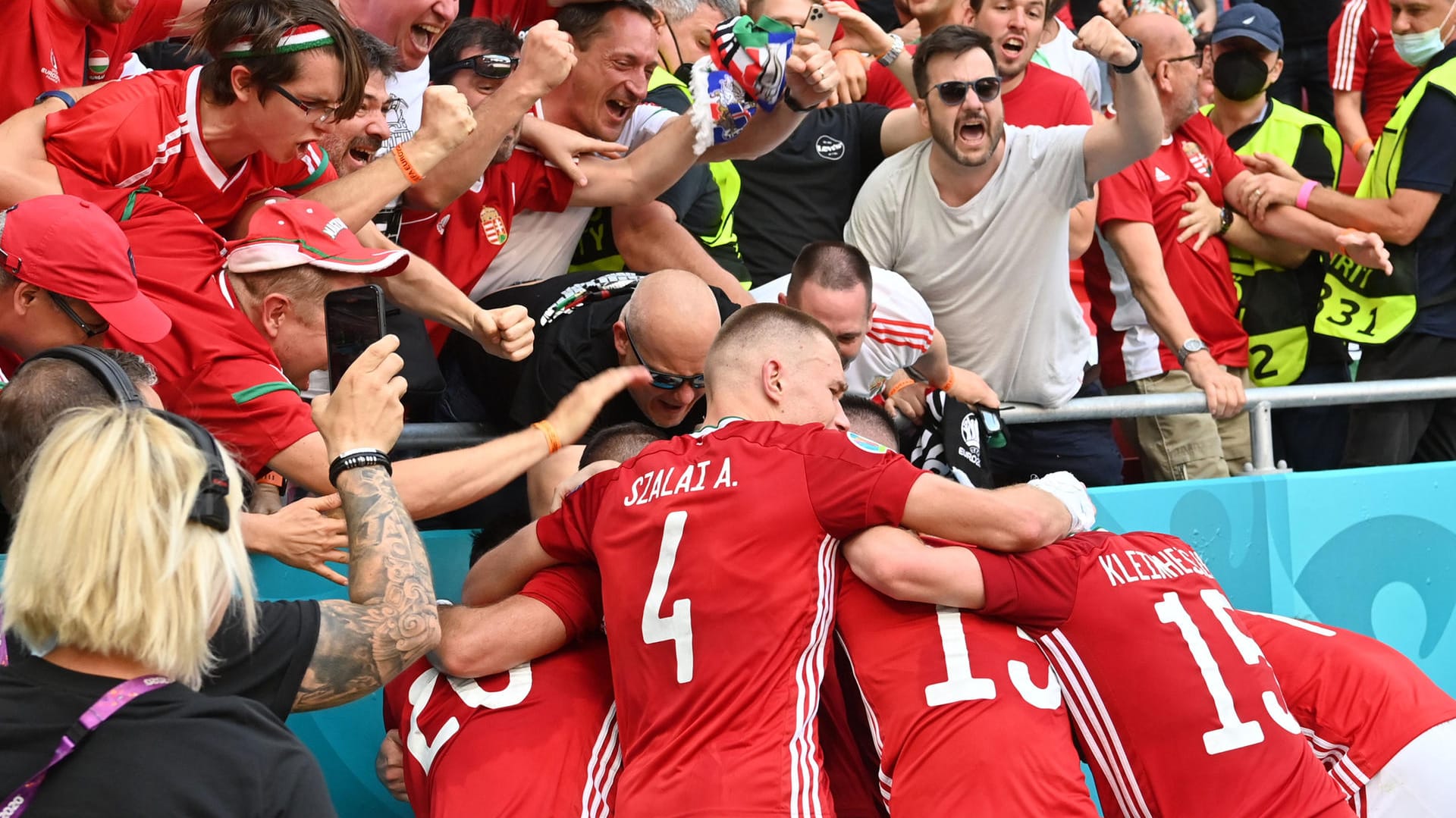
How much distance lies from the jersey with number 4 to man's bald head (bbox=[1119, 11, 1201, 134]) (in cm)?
324

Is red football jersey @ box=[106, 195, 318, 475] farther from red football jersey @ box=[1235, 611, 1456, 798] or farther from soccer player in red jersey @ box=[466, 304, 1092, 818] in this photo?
red football jersey @ box=[1235, 611, 1456, 798]

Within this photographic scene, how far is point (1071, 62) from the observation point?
7098 millimetres

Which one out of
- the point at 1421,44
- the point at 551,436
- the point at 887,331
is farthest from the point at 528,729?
the point at 1421,44

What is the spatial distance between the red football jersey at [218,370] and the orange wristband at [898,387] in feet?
6.90

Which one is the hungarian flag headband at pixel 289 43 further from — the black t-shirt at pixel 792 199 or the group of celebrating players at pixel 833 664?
the black t-shirt at pixel 792 199

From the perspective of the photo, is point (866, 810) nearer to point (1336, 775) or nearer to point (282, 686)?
point (1336, 775)

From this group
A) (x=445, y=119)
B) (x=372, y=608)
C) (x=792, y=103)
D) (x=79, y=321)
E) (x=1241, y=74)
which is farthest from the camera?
(x=1241, y=74)

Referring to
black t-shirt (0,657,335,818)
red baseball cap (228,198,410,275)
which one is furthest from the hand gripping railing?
black t-shirt (0,657,335,818)

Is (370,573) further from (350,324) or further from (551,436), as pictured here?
(551,436)

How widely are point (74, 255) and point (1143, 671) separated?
275 centimetres

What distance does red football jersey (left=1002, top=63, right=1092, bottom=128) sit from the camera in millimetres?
6133

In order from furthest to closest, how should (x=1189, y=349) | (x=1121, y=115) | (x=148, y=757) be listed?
1. (x=1189, y=349)
2. (x=1121, y=115)
3. (x=148, y=757)

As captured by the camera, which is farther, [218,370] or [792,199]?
[792,199]

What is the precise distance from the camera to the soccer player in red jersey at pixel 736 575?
335 cm
